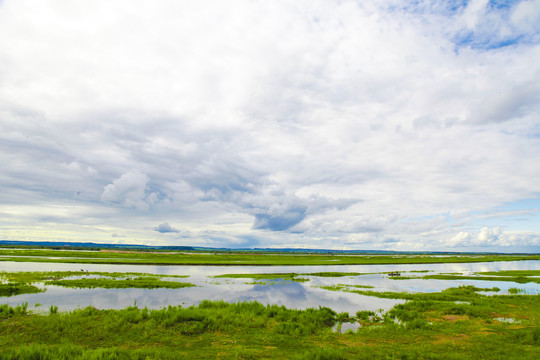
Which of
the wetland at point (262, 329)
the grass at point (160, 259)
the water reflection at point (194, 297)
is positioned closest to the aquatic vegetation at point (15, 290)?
the wetland at point (262, 329)

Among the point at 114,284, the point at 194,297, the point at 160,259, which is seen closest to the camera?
the point at 194,297

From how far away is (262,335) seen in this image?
63.5ft

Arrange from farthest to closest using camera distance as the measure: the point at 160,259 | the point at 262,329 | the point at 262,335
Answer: the point at 160,259
the point at 262,329
the point at 262,335

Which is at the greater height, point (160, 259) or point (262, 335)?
point (262, 335)

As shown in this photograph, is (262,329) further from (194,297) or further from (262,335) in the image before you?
(194,297)

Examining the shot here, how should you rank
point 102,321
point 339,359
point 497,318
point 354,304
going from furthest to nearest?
point 354,304
point 497,318
point 102,321
point 339,359

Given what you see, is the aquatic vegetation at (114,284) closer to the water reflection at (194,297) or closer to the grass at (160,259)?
the water reflection at (194,297)

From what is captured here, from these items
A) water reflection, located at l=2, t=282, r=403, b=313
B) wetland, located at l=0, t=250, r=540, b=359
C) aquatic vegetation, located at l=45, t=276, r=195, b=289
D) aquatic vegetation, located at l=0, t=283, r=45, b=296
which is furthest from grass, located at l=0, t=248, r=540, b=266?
wetland, located at l=0, t=250, r=540, b=359

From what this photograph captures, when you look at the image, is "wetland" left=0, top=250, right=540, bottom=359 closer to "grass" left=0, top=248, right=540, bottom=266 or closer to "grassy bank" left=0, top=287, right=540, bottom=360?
"grassy bank" left=0, top=287, right=540, bottom=360

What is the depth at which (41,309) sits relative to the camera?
2514cm

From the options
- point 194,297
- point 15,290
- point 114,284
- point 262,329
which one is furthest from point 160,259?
point 262,329

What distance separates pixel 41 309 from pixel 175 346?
54.1ft

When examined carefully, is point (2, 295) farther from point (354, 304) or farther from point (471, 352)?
point (471, 352)

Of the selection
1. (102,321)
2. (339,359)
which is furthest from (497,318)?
(102,321)
